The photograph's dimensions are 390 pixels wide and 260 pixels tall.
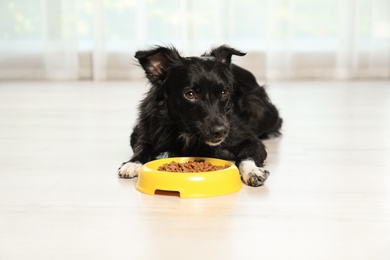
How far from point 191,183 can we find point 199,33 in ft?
16.2

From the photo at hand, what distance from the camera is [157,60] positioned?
3020mm

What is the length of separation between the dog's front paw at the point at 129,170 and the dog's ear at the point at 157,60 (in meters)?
0.44

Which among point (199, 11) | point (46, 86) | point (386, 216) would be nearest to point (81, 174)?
point (386, 216)

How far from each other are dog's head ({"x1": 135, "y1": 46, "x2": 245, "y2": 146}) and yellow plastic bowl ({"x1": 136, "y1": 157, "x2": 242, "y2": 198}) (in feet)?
0.87

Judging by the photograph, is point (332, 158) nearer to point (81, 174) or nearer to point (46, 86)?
point (81, 174)

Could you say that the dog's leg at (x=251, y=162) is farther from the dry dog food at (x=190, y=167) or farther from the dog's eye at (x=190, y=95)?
the dog's eye at (x=190, y=95)

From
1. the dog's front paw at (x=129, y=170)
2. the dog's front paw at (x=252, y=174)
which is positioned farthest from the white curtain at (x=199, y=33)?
the dog's front paw at (x=252, y=174)

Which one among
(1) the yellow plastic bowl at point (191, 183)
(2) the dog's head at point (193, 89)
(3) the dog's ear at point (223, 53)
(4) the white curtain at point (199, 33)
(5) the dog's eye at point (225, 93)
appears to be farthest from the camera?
(4) the white curtain at point (199, 33)

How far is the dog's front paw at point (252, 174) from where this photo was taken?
105 inches

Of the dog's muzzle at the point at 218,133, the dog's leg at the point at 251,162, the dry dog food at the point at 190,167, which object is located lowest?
the dog's leg at the point at 251,162

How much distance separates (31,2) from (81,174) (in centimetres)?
485

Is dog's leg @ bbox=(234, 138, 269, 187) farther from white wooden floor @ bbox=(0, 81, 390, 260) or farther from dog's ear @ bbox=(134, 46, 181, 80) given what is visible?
dog's ear @ bbox=(134, 46, 181, 80)

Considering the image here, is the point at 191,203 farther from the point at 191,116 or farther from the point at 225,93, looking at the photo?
the point at 225,93

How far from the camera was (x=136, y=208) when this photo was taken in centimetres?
232
